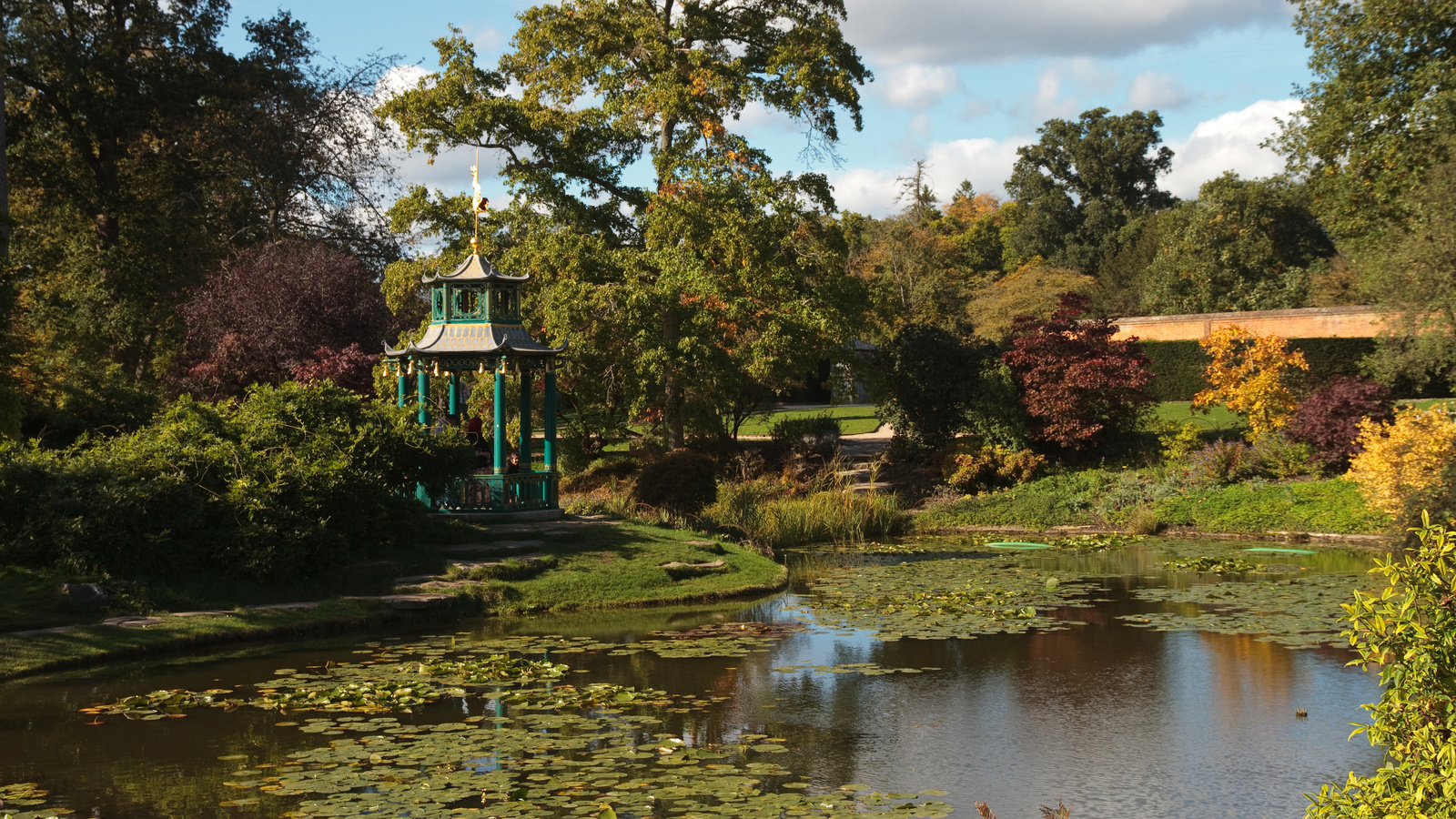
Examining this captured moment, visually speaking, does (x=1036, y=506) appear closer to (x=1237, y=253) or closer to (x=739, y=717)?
(x=739, y=717)

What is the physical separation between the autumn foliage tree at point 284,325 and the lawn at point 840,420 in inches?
472

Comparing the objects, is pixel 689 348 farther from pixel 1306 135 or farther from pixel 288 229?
pixel 1306 135

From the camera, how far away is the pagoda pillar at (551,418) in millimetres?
17420

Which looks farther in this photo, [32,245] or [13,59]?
[32,245]

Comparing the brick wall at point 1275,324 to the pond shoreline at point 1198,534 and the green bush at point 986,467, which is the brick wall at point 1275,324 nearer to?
the green bush at point 986,467

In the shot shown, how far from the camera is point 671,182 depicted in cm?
2403

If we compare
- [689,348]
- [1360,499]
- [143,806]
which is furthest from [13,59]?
[1360,499]

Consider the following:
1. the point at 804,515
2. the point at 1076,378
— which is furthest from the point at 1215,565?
the point at 1076,378

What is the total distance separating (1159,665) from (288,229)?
→ 25023 mm

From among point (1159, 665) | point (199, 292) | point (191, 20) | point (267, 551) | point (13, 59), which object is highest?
point (191, 20)

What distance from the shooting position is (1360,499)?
64.7 feet

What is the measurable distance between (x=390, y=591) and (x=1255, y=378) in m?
17.9

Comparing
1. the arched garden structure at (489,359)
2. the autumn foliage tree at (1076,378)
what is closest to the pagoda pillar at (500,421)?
the arched garden structure at (489,359)

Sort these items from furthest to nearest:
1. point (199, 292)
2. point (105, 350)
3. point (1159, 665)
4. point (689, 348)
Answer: point (105, 350) < point (199, 292) < point (689, 348) < point (1159, 665)
